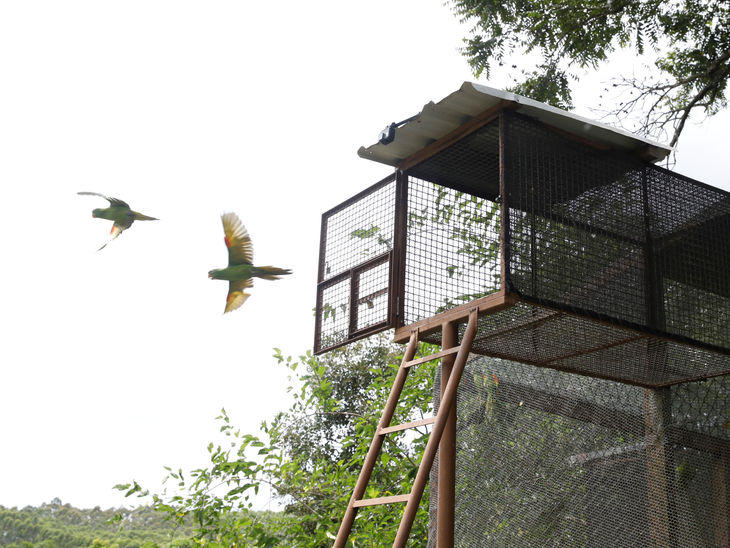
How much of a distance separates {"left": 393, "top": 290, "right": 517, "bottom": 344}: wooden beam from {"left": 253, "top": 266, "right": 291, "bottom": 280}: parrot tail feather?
145 cm

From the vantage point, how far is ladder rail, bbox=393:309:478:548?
10.5 ft

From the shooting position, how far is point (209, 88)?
2.72m

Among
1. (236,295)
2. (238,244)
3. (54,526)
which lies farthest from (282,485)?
(54,526)

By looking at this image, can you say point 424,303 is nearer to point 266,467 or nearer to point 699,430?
point 699,430

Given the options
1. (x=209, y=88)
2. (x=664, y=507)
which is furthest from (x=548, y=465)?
(x=209, y=88)

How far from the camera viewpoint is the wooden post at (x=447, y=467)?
3488 mm

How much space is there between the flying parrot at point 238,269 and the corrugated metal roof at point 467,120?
1720 millimetres

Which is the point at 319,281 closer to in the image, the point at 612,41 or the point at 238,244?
the point at 238,244

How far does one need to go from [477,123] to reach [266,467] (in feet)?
11.3

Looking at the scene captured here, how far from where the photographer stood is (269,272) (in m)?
2.26

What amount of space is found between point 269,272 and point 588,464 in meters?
3.02

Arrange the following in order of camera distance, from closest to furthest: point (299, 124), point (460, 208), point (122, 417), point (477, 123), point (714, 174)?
point (299, 124) < point (477, 123) < point (460, 208) < point (714, 174) < point (122, 417)

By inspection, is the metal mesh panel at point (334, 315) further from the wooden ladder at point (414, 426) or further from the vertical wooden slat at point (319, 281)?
the wooden ladder at point (414, 426)

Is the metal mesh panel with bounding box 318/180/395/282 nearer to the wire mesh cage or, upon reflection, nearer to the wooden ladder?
the wire mesh cage
